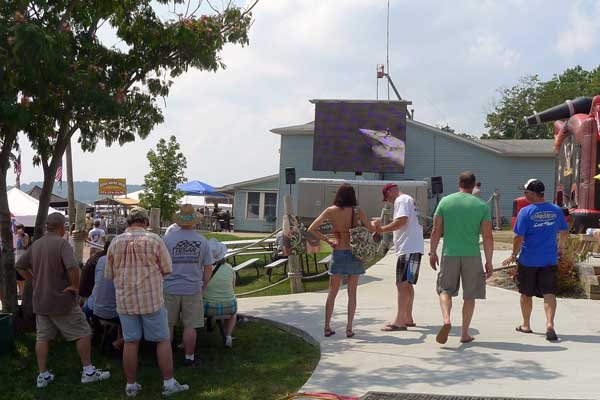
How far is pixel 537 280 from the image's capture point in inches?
295

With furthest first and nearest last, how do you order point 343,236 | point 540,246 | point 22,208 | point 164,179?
point 164,179 → point 22,208 → point 343,236 → point 540,246

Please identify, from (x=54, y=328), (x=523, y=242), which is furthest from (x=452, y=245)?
(x=54, y=328)

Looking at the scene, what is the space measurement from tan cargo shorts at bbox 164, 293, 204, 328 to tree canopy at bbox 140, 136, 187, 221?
30.5 meters

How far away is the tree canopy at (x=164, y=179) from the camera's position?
123 ft

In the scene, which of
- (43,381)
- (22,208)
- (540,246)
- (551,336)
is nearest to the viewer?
(43,381)

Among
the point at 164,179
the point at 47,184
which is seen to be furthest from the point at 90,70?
the point at 164,179

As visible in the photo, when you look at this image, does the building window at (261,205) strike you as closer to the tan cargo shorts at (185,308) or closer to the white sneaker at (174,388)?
the tan cargo shorts at (185,308)

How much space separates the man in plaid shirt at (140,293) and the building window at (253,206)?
35.0 meters

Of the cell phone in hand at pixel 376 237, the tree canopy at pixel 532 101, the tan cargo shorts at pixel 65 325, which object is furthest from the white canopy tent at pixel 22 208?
the tree canopy at pixel 532 101

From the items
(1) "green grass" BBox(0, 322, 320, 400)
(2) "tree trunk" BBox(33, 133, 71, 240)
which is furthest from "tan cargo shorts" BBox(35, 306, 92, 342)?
(2) "tree trunk" BBox(33, 133, 71, 240)

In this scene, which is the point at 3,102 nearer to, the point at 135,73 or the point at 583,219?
the point at 135,73

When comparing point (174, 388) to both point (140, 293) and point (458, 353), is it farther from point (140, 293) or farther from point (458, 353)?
point (458, 353)

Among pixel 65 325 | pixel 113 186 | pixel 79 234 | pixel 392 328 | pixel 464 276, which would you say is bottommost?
pixel 392 328

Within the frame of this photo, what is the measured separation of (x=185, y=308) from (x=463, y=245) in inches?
109
